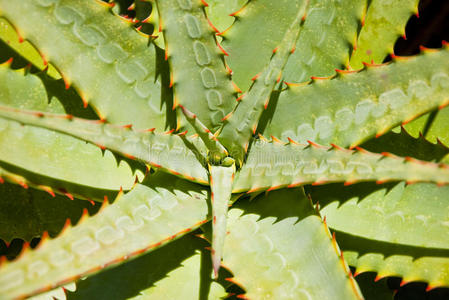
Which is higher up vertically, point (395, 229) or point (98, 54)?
point (98, 54)

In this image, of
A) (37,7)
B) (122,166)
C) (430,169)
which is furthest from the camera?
(122,166)

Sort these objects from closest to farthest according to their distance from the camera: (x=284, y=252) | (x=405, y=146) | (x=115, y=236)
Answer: (x=115, y=236)
(x=284, y=252)
(x=405, y=146)

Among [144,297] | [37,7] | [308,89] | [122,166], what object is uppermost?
[37,7]

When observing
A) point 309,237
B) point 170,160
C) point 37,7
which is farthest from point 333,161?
point 37,7

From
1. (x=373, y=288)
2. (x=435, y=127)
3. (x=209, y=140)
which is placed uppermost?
(x=209, y=140)

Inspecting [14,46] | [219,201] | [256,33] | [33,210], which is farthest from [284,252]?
[14,46]

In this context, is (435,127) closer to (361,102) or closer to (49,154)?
(361,102)

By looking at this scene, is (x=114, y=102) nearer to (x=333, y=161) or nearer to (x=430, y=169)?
(x=333, y=161)
